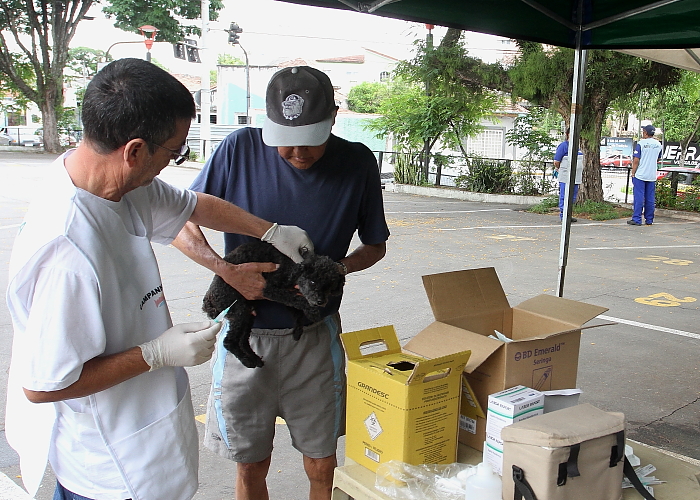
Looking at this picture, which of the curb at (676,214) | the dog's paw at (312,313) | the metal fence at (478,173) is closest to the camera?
the dog's paw at (312,313)

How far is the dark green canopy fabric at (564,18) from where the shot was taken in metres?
3.44

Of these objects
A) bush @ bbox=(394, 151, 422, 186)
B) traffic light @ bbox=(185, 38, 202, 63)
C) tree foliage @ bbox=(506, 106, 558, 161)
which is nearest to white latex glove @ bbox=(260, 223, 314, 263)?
tree foliage @ bbox=(506, 106, 558, 161)

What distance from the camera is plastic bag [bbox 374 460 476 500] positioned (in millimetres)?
1845

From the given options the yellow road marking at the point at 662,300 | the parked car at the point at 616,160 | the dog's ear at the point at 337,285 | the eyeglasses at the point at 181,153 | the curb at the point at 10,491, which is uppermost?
the parked car at the point at 616,160

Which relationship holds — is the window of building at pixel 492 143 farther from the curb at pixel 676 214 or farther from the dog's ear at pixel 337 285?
the dog's ear at pixel 337 285

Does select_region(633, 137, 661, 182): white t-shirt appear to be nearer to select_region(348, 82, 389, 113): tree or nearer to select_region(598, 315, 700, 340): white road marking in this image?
select_region(598, 315, 700, 340): white road marking

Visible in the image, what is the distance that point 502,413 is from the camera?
1.92m

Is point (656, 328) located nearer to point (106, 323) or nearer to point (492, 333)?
point (492, 333)

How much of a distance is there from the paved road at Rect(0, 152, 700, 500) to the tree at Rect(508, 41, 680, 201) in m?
2.39

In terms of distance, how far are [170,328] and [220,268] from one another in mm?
493

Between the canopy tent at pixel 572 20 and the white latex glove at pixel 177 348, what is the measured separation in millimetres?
1971

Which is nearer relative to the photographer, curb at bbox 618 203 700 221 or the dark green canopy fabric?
the dark green canopy fabric

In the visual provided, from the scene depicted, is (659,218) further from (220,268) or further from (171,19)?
(171,19)

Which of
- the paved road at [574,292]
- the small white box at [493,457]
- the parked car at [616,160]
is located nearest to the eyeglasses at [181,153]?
the small white box at [493,457]
